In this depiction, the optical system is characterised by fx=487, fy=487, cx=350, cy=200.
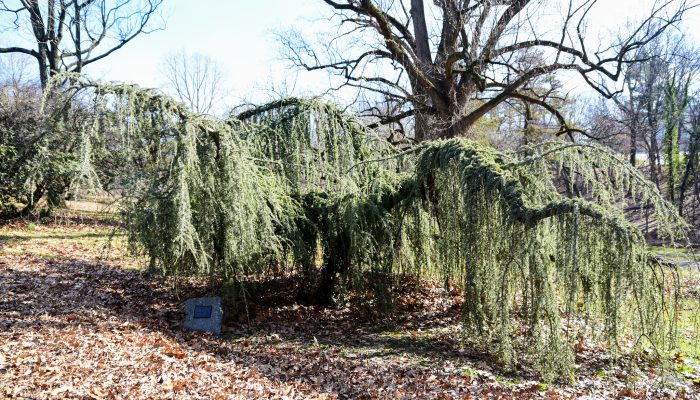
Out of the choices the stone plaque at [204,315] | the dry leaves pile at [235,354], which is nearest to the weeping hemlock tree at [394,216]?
the stone plaque at [204,315]

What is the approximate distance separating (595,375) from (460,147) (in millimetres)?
3033

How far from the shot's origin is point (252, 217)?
20.9ft

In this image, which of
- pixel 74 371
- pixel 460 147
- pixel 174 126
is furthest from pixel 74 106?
pixel 460 147

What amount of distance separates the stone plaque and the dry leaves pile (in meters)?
0.18

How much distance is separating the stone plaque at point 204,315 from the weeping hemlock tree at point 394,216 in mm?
403

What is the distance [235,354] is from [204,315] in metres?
1.10

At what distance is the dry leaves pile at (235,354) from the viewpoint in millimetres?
4586

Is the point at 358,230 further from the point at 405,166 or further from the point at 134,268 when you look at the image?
the point at 134,268

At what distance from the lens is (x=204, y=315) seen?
22.1 feet

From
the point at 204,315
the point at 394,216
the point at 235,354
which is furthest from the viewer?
the point at 394,216

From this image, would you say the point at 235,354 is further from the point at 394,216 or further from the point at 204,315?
the point at 394,216

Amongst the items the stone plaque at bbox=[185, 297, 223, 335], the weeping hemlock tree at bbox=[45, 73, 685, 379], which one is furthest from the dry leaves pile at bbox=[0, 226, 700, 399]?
the weeping hemlock tree at bbox=[45, 73, 685, 379]

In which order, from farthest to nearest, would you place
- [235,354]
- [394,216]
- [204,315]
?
[394,216] → [204,315] → [235,354]

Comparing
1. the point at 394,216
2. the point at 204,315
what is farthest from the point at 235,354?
the point at 394,216
